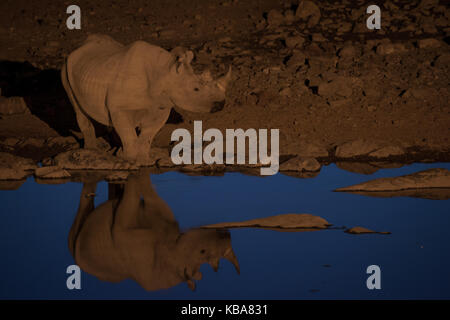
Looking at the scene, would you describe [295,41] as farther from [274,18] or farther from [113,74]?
[113,74]

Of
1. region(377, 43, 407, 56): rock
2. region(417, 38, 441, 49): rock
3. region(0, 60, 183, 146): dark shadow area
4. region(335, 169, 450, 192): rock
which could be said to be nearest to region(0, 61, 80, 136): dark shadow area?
region(0, 60, 183, 146): dark shadow area

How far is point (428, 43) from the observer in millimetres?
15195

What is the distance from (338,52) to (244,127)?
3490mm

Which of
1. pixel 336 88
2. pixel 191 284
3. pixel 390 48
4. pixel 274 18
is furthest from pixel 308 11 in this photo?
pixel 191 284

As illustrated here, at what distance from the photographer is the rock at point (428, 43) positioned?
49.7ft

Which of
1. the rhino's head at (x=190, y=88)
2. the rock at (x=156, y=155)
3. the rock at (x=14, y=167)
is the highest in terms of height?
the rhino's head at (x=190, y=88)

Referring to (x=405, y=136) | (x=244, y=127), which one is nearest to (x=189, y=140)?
(x=244, y=127)

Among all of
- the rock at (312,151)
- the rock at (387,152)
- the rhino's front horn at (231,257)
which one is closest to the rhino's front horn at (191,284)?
the rhino's front horn at (231,257)

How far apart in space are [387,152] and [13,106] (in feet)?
20.8

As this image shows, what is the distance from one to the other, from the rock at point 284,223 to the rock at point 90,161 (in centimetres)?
298

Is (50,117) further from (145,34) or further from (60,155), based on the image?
(145,34)

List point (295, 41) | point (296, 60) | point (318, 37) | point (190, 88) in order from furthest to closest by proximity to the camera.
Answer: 1. point (318, 37)
2. point (295, 41)
3. point (296, 60)
4. point (190, 88)

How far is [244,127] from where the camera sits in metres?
12.5

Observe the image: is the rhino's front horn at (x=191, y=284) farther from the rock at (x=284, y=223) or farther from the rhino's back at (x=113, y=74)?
the rhino's back at (x=113, y=74)
